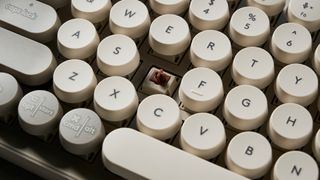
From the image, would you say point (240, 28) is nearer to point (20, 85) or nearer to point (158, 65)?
point (158, 65)

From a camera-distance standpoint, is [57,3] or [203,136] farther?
[57,3]

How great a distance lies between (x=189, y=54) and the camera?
0.64 m

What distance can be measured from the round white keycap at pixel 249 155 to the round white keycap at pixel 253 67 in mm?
62

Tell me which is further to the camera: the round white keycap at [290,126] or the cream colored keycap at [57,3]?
the cream colored keycap at [57,3]

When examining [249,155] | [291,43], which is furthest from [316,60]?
[249,155]

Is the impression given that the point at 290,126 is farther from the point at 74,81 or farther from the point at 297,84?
the point at 74,81

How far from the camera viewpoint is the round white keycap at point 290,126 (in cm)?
54

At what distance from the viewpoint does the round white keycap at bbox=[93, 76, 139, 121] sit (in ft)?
1.87

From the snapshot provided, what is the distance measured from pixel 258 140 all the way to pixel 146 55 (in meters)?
0.18

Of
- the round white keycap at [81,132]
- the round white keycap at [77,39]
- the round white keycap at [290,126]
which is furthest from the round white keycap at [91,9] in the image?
the round white keycap at [290,126]

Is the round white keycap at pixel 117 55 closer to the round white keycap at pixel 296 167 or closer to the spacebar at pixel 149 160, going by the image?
the spacebar at pixel 149 160

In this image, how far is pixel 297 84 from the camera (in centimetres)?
57

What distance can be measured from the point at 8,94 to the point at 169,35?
0.61ft

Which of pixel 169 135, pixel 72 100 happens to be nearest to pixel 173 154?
pixel 169 135
